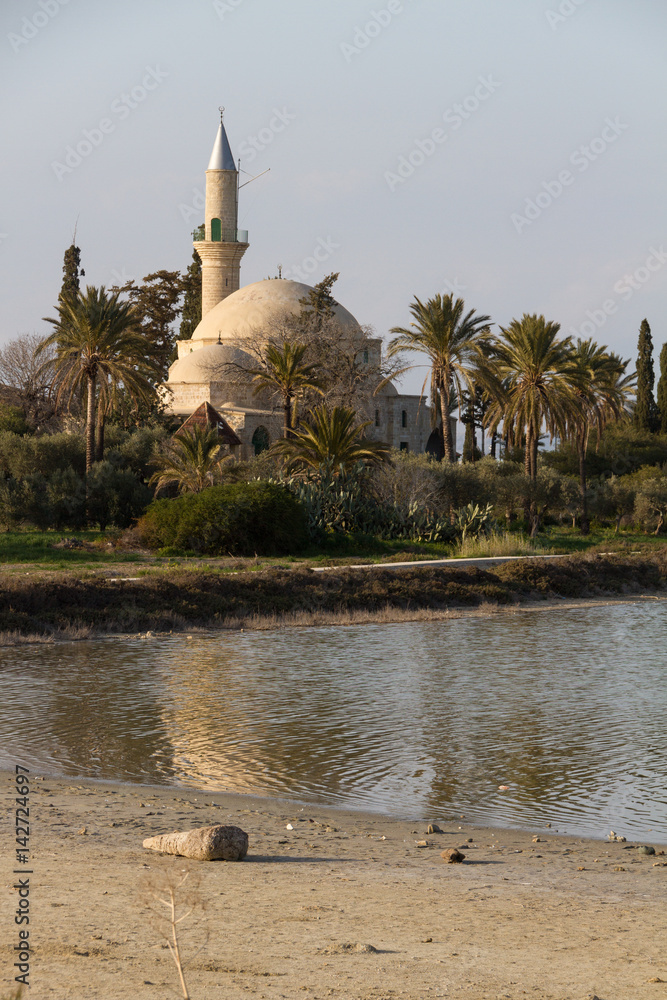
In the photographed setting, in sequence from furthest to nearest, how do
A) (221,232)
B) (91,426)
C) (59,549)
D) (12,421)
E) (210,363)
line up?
(221,232), (210,363), (12,421), (91,426), (59,549)

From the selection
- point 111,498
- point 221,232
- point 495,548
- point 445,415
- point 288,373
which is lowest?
point 495,548

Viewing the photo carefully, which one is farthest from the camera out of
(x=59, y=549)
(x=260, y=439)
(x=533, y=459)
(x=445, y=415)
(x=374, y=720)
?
(x=260, y=439)

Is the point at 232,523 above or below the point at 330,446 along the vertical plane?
below

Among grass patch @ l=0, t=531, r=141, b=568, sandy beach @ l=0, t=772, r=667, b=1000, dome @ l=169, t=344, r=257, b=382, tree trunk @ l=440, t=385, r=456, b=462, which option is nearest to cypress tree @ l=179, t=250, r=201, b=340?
dome @ l=169, t=344, r=257, b=382

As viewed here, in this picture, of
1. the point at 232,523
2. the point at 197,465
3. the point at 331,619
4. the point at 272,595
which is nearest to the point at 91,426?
the point at 197,465

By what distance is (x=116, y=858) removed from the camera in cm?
589

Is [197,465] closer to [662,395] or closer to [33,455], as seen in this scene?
[33,455]

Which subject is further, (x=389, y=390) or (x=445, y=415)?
(x=389, y=390)

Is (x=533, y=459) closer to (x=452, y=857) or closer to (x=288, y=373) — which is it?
(x=288, y=373)

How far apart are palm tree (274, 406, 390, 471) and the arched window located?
19.4m

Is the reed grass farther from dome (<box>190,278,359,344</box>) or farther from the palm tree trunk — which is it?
dome (<box>190,278,359,344</box>)

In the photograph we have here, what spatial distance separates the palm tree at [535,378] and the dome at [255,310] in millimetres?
19169

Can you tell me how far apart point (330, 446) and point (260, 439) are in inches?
816

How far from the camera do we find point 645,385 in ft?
180
